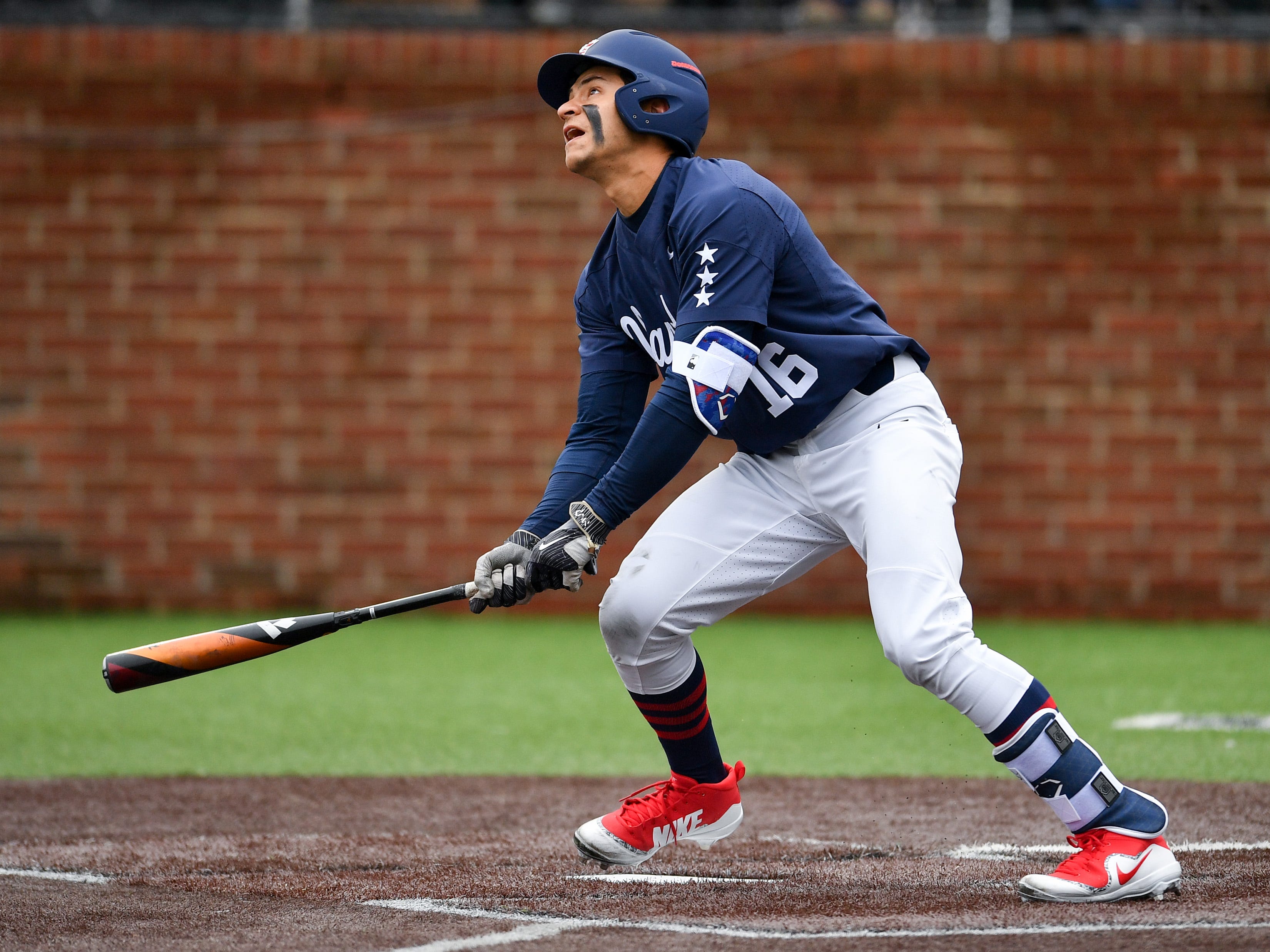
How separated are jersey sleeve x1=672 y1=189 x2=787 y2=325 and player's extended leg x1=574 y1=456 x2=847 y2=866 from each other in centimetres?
59

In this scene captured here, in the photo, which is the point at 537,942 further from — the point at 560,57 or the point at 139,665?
the point at 560,57

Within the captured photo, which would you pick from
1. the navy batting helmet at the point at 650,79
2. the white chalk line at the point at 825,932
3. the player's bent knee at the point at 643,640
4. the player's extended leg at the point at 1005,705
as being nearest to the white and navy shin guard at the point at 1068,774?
the player's extended leg at the point at 1005,705

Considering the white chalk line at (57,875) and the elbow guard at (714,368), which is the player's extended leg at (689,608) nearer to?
the elbow guard at (714,368)

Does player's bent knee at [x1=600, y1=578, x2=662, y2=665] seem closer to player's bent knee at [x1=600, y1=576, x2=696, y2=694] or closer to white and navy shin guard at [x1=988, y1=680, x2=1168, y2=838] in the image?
player's bent knee at [x1=600, y1=576, x2=696, y2=694]

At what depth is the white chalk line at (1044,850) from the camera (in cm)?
421

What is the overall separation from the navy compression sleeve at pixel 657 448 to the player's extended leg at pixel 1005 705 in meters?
0.51

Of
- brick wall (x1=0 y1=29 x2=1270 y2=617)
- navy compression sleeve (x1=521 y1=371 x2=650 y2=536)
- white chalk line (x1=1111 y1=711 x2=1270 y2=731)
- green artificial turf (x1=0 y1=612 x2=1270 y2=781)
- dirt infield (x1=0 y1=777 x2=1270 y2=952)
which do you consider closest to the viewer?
dirt infield (x1=0 y1=777 x2=1270 y2=952)

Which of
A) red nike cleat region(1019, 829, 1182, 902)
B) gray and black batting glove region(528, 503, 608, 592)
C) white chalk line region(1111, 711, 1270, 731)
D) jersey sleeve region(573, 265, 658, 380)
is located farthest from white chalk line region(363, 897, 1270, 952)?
white chalk line region(1111, 711, 1270, 731)

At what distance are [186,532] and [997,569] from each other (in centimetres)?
534

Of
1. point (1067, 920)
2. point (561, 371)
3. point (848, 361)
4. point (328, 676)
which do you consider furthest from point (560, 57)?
point (561, 371)

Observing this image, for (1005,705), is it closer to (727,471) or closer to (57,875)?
(727,471)

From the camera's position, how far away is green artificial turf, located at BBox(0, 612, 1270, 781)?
19.6ft

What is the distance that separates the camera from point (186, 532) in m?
10.0

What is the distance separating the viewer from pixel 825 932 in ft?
10.6
